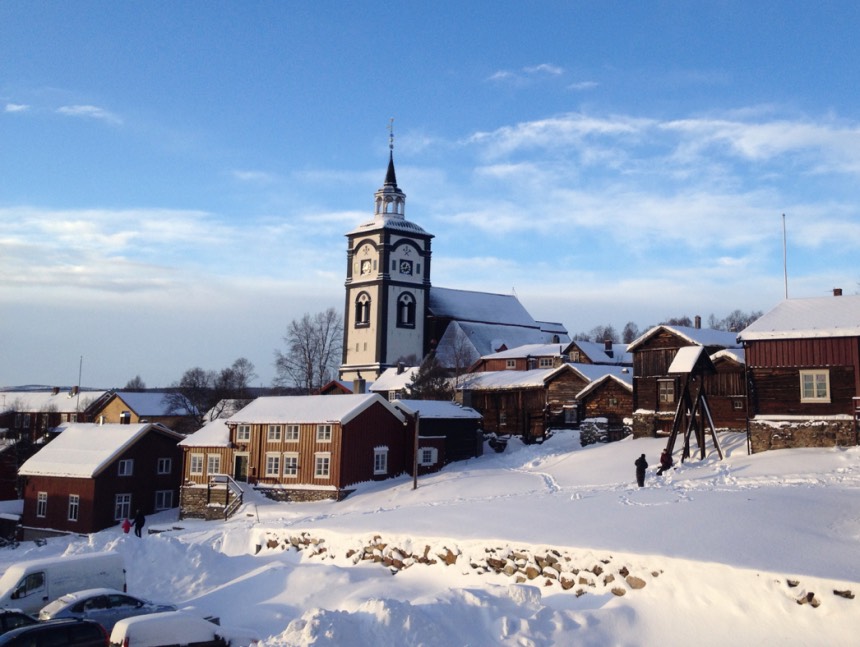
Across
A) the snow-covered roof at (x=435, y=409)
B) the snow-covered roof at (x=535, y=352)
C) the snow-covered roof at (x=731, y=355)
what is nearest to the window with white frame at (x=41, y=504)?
the snow-covered roof at (x=435, y=409)

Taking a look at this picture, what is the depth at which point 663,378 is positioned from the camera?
4100cm

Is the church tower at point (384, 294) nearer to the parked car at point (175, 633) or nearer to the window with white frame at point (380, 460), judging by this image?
the window with white frame at point (380, 460)

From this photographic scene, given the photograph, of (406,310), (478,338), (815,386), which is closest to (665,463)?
(815,386)

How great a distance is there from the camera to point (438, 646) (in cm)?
1298

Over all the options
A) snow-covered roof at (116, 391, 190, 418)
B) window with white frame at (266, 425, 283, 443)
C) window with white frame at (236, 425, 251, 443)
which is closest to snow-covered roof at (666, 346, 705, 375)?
window with white frame at (266, 425, 283, 443)

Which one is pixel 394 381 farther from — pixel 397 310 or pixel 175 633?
pixel 175 633

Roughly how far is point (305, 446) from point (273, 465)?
2.28 meters

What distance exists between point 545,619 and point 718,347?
99.1 ft

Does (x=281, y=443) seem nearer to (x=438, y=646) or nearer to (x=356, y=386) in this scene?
(x=356, y=386)

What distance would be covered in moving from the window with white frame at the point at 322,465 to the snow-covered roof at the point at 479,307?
45936 millimetres

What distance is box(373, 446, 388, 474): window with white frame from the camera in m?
41.7

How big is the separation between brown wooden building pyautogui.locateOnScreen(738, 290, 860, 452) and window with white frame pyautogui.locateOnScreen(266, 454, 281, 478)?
2339cm

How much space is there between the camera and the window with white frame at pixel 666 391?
40.7 meters

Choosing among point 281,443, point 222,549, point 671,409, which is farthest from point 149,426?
point 671,409
